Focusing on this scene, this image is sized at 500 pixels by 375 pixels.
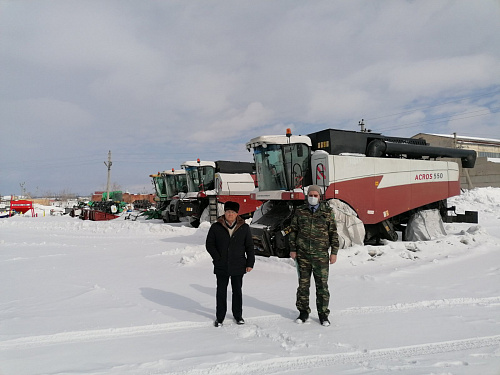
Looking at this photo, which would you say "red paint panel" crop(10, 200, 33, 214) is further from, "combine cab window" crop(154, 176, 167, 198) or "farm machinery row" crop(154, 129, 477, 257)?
"farm machinery row" crop(154, 129, 477, 257)

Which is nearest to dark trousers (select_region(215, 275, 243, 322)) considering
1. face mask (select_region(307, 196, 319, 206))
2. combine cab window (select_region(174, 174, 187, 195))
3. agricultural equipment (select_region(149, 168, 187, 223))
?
face mask (select_region(307, 196, 319, 206))

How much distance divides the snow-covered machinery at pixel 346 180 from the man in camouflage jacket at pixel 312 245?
319 cm

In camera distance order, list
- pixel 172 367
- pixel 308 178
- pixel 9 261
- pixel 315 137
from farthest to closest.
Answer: pixel 315 137 → pixel 308 178 → pixel 9 261 → pixel 172 367

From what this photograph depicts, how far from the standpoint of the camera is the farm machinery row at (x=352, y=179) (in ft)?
24.7

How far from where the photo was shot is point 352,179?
7.86 meters

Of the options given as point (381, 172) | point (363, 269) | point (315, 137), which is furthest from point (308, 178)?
point (363, 269)

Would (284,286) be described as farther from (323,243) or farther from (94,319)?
(94,319)

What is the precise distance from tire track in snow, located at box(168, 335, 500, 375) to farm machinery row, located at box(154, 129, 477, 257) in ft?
13.4

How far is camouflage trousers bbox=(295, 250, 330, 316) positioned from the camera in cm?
358

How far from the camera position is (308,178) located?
26.3ft

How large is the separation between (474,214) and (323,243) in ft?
28.6

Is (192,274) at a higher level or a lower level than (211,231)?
lower

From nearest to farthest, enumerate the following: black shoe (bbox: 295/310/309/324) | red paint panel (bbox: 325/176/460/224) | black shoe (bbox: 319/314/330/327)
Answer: black shoe (bbox: 319/314/330/327) < black shoe (bbox: 295/310/309/324) < red paint panel (bbox: 325/176/460/224)

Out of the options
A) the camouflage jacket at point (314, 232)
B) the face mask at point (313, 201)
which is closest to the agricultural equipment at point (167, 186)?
the camouflage jacket at point (314, 232)
